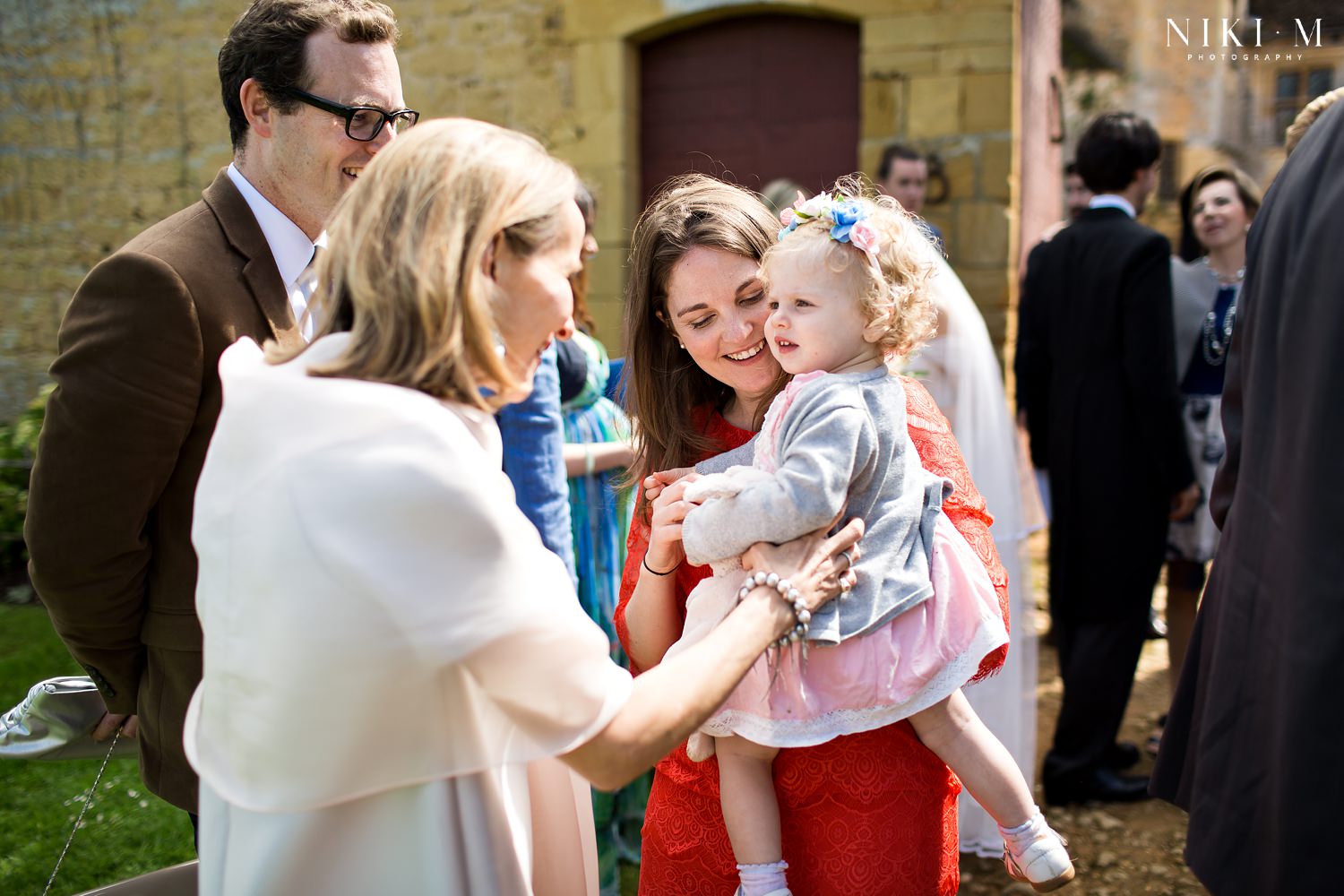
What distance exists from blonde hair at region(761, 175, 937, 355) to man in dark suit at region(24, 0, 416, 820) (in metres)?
0.92

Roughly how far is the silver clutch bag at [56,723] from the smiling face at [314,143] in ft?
3.56

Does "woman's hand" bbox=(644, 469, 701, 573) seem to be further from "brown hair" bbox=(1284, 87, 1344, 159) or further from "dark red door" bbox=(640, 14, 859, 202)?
"dark red door" bbox=(640, 14, 859, 202)

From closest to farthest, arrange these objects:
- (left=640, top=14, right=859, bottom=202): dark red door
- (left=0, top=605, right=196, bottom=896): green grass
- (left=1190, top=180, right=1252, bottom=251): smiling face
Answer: (left=0, top=605, right=196, bottom=896): green grass, (left=1190, top=180, right=1252, bottom=251): smiling face, (left=640, top=14, right=859, bottom=202): dark red door

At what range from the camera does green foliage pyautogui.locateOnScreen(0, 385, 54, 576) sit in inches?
295

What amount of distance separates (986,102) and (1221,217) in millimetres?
1988

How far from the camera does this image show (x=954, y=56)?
636 centimetres

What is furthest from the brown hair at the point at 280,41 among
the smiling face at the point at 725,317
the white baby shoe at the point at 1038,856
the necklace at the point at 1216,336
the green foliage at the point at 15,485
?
the green foliage at the point at 15,485

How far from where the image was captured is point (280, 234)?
7.13 feet

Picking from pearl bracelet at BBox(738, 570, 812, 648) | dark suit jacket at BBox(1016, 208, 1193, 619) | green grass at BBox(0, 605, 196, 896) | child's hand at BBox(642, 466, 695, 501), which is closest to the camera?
pearl bracelet at BBox(738, 570, 812, 648)

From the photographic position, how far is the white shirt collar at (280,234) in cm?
217

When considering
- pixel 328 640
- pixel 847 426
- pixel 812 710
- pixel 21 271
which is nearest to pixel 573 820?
pixel 812 710

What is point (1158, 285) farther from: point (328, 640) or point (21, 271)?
point (21, 271)

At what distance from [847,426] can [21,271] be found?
8836 millimetres

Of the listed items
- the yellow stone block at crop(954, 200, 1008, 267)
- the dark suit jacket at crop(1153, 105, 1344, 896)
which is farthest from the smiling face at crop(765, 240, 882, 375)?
the yellow stone block at crop(954, 200, 1008, 267)
